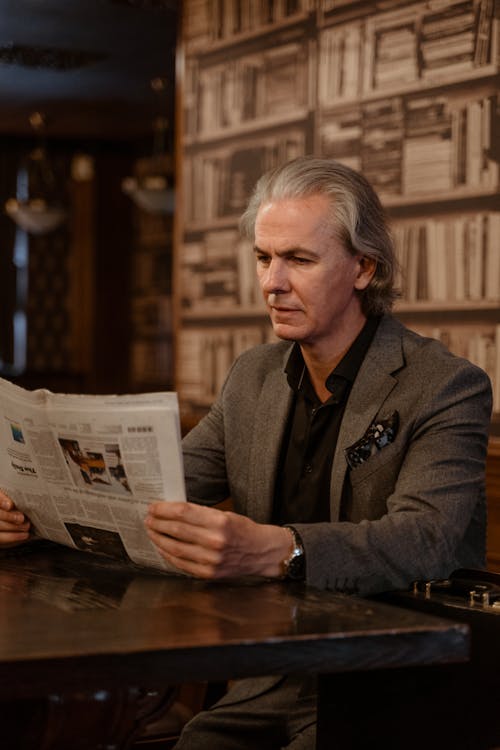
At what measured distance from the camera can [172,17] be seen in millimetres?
8125

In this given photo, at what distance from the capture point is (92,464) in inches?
74.5

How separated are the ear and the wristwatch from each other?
67cm

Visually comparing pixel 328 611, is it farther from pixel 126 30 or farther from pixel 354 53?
pixel 126 30

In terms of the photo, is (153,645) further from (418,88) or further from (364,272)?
(418,88)

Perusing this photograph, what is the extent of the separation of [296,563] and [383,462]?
1.14 ft

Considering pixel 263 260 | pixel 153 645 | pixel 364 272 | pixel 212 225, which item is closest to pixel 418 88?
pixel 212 225

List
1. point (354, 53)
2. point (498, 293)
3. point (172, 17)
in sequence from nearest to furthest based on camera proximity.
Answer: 1. point (498, 293)
2. point (354, 53)
3. point (172, 17)

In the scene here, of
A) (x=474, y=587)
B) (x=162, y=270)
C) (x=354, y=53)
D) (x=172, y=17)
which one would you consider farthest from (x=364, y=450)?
(x=162, y=270)

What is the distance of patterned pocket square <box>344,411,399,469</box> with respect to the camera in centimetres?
213

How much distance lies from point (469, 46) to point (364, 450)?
75.6 inches

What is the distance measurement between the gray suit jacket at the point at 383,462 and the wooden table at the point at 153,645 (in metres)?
0.19

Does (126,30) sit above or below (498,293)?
above

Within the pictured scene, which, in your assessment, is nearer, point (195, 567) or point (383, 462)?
point (195, 567)

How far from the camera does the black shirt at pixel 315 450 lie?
227 centimetres
